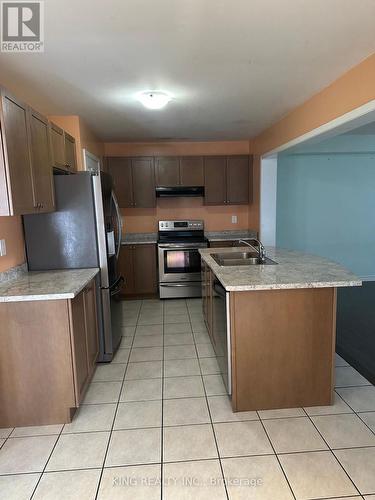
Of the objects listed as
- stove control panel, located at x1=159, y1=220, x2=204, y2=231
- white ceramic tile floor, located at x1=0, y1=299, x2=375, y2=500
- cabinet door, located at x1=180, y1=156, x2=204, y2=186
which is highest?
cabinet door, located at x1=180, y1=156, x2=204, y2=186

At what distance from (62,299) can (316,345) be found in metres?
1.71

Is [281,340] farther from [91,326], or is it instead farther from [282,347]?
[91,326]

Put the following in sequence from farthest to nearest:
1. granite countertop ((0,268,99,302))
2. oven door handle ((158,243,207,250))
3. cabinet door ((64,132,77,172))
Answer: oven door handle ((158,243,207,250)) → cabinet door ((64,132,77,172)) → granite countertop ((0,268,99,302))

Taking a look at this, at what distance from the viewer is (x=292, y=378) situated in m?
2.18

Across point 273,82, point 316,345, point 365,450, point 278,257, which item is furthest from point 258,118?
point 365,450

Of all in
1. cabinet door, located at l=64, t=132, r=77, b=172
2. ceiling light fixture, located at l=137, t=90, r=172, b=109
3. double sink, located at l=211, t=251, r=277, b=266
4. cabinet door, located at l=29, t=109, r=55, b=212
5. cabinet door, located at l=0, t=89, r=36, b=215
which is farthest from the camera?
cabinet door, located at l=64, t=132, r=77, b=172

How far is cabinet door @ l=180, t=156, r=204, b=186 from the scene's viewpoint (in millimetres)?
4805

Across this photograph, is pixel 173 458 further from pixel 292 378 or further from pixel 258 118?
pixel 258 118

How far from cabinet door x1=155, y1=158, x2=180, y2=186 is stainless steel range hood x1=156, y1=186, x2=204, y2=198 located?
10 centimetres

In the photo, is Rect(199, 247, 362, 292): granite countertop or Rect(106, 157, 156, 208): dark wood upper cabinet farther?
Rect(106, 157, 156, 208): dark wood upper cabinet

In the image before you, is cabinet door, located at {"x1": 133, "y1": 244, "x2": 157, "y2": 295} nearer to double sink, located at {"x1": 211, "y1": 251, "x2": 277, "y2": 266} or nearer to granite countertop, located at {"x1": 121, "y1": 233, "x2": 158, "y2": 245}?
granite countertop, located at {"x1": 121, "y1": 233, "x2": 158, "y2": 245}

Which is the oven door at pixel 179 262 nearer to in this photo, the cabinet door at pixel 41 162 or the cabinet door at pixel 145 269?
the cabinet door at pixel 145 269

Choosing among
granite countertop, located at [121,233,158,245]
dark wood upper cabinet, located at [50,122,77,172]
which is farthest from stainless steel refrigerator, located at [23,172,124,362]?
granite countertop, located at [121,233,158,245]

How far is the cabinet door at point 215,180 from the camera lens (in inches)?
191
